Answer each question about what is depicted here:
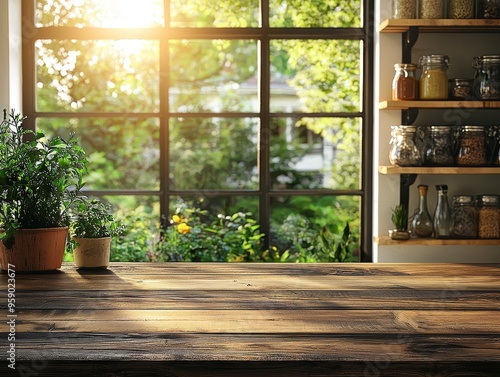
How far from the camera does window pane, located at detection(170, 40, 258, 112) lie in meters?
8.55

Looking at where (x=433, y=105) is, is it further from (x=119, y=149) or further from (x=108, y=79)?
(x=119, y=149)

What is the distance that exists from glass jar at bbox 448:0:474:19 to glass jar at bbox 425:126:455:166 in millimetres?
483

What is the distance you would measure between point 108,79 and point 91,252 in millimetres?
4930

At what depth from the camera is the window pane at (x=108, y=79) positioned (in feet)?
22.2

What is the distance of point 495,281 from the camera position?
2.35 metres

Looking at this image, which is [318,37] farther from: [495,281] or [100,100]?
[100,100]

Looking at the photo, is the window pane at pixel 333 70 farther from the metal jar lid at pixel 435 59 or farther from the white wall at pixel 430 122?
the metal jar lid at pixel 435 59

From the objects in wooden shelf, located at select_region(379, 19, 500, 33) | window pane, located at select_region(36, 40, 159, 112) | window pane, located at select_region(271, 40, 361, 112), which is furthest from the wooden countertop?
window pane, located at select_region(36, 40, 159, 112)

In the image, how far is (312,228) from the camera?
17.2 ft

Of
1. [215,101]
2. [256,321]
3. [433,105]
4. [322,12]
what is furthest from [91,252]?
[215,101]

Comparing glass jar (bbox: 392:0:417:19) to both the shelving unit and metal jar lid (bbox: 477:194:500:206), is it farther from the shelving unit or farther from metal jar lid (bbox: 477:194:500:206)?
metal jar lid (bbox: 477:194:500:206)

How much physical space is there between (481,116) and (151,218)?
2.03m

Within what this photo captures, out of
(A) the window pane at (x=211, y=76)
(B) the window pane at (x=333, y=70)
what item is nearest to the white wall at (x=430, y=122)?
(B) the window pane at (x=333, y=70)

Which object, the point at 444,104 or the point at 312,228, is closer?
the point at 444,104
